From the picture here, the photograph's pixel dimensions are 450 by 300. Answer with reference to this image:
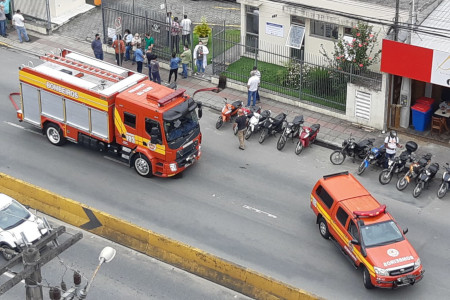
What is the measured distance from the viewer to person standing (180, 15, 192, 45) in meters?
35.6

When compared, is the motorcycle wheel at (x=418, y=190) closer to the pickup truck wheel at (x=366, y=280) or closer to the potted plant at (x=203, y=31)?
the pickup truck wheel at (x=366, y=280)

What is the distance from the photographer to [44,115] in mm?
28875

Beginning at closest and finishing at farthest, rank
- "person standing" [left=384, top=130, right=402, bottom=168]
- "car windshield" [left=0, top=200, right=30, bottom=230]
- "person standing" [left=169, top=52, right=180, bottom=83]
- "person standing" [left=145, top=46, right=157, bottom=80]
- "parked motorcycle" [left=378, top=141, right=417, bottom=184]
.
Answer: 1. "car windshield" [left=0, top=200, right=30, bottom=230]
2. "parked motorcycle" [left=378, top=141, right=417, bottom=184]
3. "person standing" [left=384, top=130, right=402, bottom=168]
4. "person standing" [left=169, top=52, right=180, bottom=83]
5. "person standing" [left=145, top=46, right=157, bottom=80]

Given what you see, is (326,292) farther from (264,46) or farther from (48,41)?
(48,41)

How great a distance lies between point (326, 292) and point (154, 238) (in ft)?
16.9

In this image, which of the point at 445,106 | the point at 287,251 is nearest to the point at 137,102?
the point at 287,251

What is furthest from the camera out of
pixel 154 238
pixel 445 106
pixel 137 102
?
pixel 445 106

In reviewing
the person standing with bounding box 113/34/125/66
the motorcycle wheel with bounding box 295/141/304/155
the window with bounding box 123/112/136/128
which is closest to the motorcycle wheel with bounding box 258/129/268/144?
the motorcycle wheel with bounding box 295/141/304/155

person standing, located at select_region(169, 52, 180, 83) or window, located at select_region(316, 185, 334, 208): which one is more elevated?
person standing, located at select_region(169, 52, 180, 83)

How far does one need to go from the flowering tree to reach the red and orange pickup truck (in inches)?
300

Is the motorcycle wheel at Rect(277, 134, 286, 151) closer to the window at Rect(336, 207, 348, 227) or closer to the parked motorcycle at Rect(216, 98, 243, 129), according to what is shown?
the parked motorcycle at Rect(216, 98, 243, 129)

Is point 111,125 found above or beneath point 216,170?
above

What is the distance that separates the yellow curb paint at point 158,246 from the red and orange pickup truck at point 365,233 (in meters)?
2.66

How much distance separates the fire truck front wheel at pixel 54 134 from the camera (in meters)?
28.9
